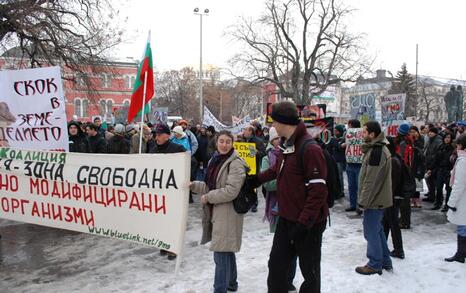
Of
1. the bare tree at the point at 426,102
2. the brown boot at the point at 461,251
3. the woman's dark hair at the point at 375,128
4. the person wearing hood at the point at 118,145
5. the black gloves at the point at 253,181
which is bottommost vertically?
the brown boot at the point at 461,251

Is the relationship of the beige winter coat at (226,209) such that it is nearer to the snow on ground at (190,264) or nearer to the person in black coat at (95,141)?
the snow on ground at (190,264)

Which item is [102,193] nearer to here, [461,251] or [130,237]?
[130,237]

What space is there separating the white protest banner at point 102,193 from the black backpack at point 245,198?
0.51 m

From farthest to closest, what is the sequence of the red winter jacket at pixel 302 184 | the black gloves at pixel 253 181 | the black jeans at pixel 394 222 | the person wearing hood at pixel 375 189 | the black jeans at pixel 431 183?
the black jeans at pixel 431 183 → the black jeans at pixel 394 222 → the person wearing hood at pixel 375 189 → the black gloves at pixel 253 181 → the red winter jacket at pixel 302 184

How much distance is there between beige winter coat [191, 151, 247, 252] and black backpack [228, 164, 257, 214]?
0.21 feet

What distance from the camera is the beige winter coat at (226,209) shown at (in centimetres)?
404

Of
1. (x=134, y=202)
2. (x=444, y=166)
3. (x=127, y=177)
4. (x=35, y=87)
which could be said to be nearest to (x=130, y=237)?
(x=134, y=202)

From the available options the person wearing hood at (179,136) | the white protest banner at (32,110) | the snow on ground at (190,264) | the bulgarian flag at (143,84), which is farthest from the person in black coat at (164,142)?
the person wearing hood at (179,136)

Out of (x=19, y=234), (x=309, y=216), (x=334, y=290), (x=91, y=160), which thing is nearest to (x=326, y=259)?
(x=334, y=290)

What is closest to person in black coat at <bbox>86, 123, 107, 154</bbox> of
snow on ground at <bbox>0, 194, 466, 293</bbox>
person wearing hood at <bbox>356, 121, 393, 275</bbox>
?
snow on ground at <bbox>0, 194, 466, 293</bbox>

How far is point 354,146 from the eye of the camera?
28.0 feet

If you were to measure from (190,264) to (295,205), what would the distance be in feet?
8.52

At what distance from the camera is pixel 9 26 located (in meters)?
12.7

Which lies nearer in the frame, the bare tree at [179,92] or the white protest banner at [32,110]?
the white protest banner at [32,110]
